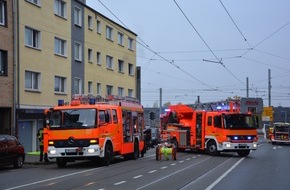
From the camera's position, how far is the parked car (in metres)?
19.9

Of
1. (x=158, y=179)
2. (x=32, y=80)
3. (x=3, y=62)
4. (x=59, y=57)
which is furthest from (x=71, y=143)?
(x=59, y=57)

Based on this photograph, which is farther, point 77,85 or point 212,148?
point 77,85

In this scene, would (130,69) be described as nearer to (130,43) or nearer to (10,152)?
(130,43)

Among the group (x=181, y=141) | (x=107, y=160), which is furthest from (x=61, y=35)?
(x=107, y=160)

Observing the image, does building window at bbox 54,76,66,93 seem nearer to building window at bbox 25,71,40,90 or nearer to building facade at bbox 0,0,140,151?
building facade at bbox 0,0,140,151

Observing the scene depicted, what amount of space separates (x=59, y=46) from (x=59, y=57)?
38.8 inches

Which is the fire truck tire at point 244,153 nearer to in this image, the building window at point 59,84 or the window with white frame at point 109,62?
the building window at point 59,84

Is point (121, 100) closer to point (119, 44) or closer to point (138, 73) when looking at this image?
point (119, 44)

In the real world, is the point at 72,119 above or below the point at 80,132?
above

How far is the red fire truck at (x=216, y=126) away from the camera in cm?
2698

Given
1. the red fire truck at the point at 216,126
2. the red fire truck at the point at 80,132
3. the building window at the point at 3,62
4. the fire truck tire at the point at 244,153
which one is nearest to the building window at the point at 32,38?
the building window at the point at 3,62

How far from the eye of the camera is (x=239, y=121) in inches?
1075

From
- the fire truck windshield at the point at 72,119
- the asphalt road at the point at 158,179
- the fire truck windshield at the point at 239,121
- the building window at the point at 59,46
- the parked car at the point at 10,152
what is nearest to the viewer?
the asphalt road at the point at 158,179

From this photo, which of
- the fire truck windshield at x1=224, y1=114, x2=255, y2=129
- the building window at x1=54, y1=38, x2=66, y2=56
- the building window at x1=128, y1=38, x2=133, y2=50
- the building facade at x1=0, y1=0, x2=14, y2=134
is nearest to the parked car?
the building facade at x1=0, y1=0, x2=14, y2=134
